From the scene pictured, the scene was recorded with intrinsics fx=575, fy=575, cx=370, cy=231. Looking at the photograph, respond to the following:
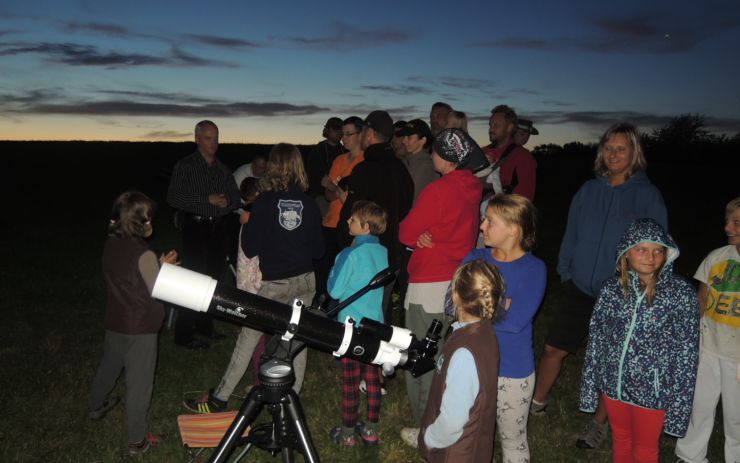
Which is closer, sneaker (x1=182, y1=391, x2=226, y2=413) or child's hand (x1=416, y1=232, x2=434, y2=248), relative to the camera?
child's hand (x1=416, y1=232, x2=434, y2=248)

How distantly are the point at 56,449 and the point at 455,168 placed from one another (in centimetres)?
359

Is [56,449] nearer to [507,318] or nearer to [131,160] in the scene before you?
[507,318]

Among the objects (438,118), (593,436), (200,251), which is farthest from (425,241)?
(200,251)

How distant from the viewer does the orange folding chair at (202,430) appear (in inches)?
159

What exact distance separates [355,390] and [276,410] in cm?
167

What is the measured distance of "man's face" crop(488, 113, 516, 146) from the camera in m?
5.84

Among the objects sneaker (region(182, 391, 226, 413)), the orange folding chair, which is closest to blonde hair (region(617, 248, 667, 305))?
the orange folding chair

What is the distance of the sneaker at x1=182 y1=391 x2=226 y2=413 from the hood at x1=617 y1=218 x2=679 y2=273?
332 centimetres

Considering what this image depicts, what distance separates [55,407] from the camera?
4.93m

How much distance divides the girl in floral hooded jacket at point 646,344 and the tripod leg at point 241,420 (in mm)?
2154

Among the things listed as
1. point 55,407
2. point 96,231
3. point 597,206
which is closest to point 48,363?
point 55,407

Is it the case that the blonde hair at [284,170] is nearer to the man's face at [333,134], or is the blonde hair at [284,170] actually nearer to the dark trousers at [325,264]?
the dark trousers at [325,264]

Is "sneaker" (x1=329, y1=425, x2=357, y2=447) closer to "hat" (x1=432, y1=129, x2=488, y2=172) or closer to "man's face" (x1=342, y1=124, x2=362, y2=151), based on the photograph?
"hat" (x1=432, y1=129, x2=488, y2=172)

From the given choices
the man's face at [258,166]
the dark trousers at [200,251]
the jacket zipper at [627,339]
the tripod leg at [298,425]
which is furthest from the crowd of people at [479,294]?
the man's face at [258,166]
